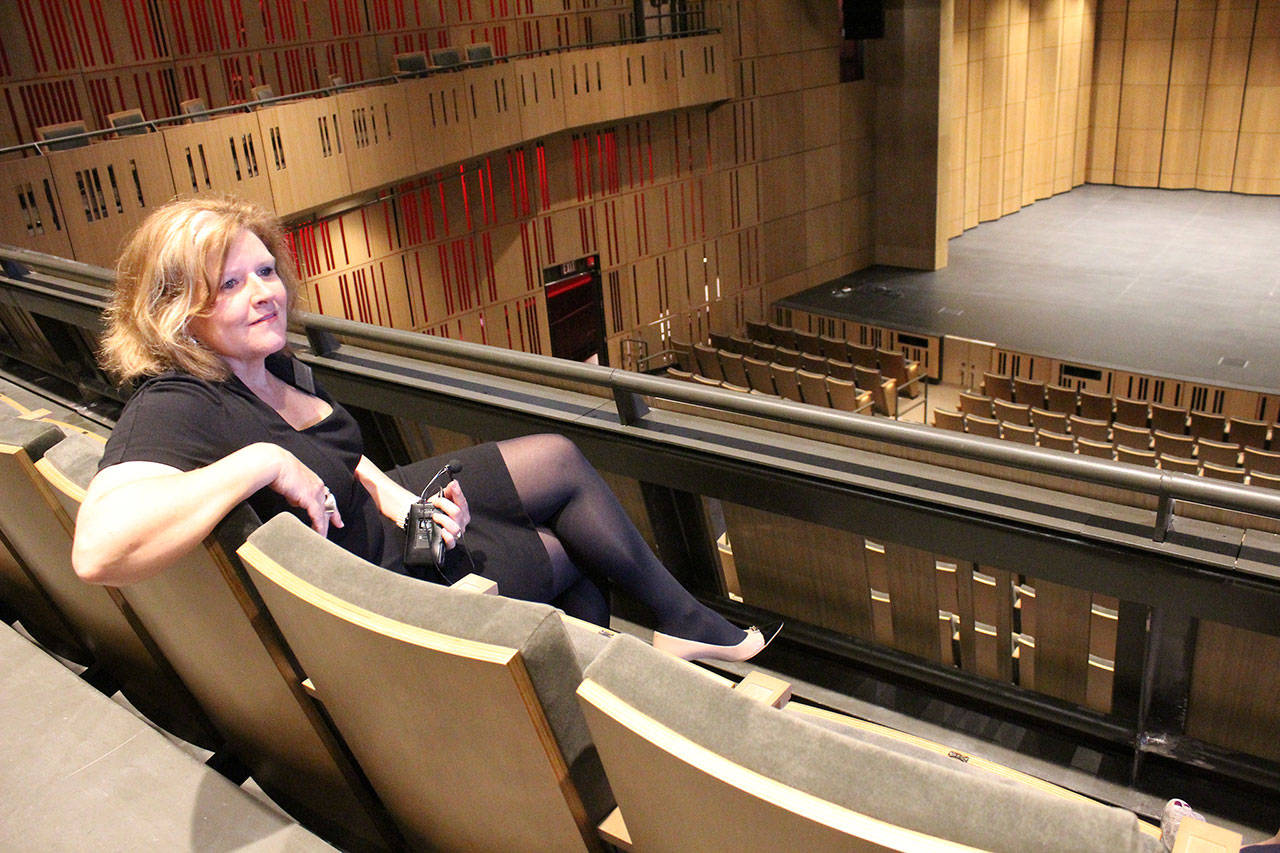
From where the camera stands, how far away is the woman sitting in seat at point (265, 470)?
0.96 meters

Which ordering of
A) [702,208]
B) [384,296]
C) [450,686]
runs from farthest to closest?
1. [702,208]
2. [384,296]
3. [450,686]

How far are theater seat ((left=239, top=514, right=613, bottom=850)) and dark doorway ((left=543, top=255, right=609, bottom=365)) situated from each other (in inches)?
282

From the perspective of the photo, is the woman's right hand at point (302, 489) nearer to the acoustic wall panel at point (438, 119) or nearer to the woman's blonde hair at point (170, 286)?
the woman's blonde hair at point (170, 286)

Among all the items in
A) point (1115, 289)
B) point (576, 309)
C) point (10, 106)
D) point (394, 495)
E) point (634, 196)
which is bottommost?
point (1115, 289)

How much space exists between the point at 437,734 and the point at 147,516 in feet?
1.16

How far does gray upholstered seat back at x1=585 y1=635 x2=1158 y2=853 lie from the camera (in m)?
0.57

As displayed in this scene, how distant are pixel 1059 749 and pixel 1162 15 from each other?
42.4 feet

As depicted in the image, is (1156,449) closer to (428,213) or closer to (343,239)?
(428,213)

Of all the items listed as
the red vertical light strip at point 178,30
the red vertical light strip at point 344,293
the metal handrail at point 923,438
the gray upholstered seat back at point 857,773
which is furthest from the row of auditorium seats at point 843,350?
the gray upholstered seat back at point 857,773

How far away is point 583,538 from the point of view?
4.82 feet

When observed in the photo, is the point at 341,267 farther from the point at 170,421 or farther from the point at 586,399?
the point at 170,421

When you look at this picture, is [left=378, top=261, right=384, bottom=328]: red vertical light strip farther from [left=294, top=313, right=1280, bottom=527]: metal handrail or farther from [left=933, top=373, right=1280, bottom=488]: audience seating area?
[left=294, top=313, right=1280, bottom=527]: metal handrail

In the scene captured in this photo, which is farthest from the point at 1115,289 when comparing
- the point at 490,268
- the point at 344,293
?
the point at 344,293

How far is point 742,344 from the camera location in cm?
808
